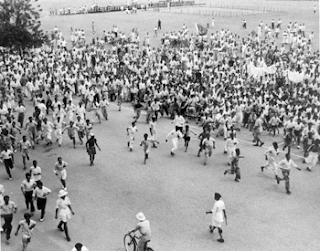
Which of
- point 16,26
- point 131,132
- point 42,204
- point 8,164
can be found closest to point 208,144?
point 131,132

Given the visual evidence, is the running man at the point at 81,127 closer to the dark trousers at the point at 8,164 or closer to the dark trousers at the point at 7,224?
the dark trousers at the point at 8,164

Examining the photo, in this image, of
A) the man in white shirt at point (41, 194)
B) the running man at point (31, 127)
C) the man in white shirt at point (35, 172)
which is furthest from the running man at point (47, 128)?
the man in white shirt at point (41, 194)

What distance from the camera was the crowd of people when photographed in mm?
15719

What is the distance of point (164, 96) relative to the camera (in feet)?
72.6

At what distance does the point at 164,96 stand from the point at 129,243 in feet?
39.3

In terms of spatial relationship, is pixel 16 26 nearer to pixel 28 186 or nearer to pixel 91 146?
pixel 91 146

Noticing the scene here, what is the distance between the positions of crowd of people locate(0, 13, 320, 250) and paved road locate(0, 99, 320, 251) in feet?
1.46

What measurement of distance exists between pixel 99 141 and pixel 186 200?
243 inches

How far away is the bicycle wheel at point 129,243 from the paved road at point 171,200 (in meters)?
0.33

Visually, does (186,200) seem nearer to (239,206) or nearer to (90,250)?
(239,206)

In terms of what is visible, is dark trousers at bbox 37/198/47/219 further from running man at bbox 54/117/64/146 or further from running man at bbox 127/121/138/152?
running man at bbox 54/117/64/146

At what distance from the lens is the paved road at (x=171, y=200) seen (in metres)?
11.7

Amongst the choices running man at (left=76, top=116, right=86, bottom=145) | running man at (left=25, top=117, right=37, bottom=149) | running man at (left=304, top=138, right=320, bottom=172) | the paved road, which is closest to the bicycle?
the paved road

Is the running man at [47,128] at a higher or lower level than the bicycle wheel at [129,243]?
higher
